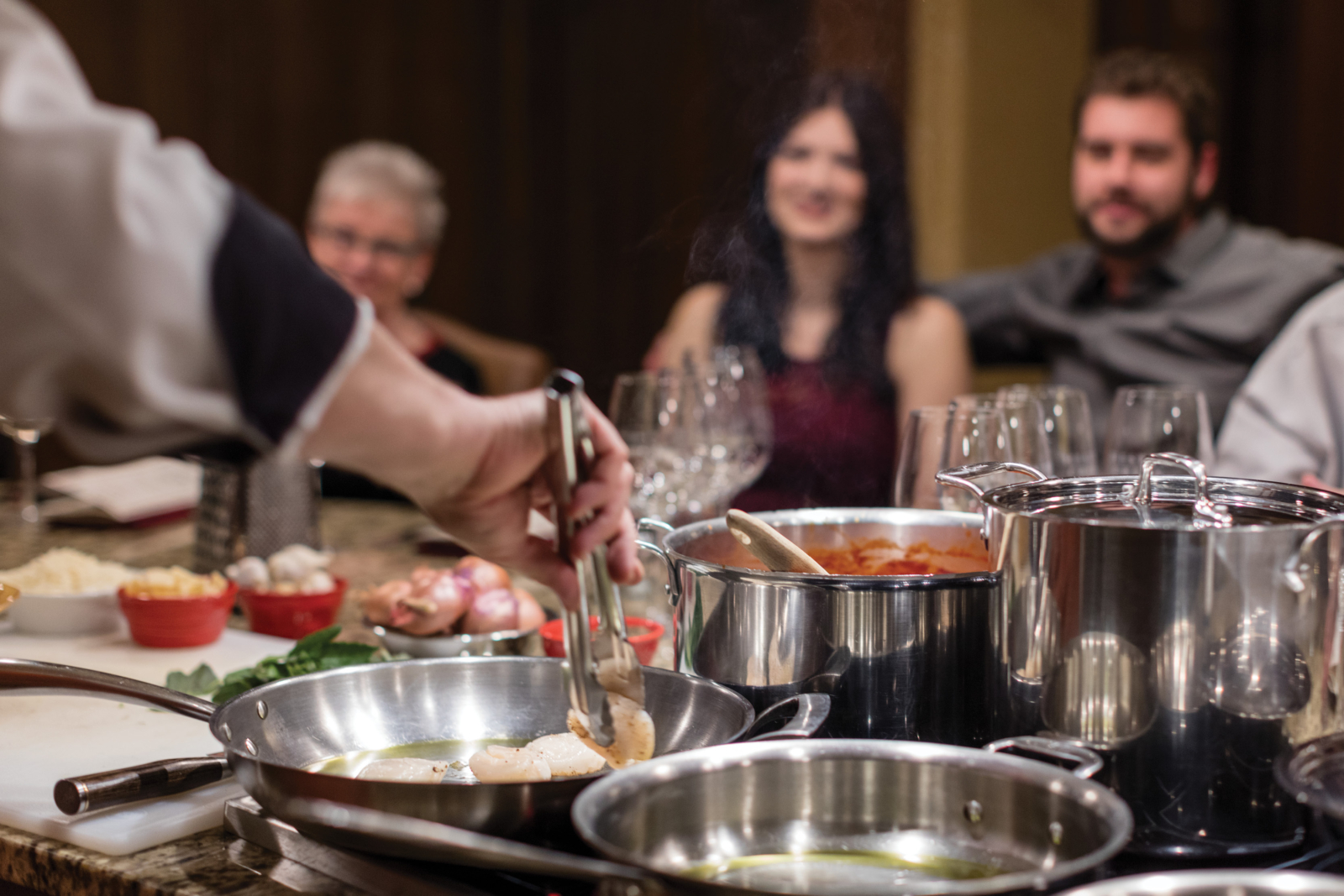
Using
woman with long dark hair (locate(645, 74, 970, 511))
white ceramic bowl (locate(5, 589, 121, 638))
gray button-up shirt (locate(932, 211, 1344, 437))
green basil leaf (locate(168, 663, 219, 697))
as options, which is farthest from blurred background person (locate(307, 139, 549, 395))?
green basil leaf (locate(168, 663, 219, 697))

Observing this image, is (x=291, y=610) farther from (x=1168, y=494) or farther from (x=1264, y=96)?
(x=1264, y=96)

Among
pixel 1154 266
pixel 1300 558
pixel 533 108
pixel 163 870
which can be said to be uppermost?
pixel 533 108

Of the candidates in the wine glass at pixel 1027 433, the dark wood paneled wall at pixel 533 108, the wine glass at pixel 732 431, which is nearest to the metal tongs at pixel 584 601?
the wine glass at pixel 1027 433

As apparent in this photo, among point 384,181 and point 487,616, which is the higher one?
point 384,181

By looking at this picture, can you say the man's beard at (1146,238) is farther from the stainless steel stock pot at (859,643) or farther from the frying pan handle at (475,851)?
the frying pan handle at (475,851)

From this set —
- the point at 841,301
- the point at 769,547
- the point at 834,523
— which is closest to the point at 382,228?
the point at 841,301

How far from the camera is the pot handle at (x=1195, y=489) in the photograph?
29.6 inches

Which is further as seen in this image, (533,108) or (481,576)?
(533,108)

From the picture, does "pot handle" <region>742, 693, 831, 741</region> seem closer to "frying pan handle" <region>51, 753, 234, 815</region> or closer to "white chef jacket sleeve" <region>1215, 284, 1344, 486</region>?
"frying pan handle" <region>51, 753, 234, 815</region>

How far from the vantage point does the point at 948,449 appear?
116cm

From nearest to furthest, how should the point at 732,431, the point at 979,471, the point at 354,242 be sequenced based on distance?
the point at 979,471
the point at 732,431
the point at 354,242

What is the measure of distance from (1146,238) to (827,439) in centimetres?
84

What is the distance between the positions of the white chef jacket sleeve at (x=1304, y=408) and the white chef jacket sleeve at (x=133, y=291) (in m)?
1.78

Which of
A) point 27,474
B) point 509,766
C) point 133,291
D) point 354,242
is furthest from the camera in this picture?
point 354,242
